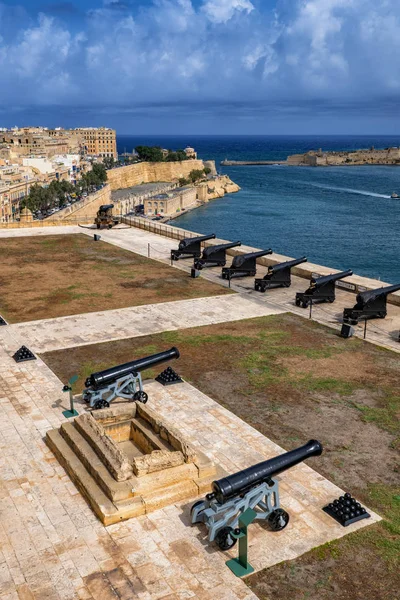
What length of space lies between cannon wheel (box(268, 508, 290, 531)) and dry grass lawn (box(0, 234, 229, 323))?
11.3 meters

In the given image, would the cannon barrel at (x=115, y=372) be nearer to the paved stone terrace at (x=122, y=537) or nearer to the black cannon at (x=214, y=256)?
the paved stone terrace at (x=122, y=537)

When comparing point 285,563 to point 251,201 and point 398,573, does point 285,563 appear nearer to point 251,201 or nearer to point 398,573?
point 398,573

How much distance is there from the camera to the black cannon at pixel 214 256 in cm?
2395

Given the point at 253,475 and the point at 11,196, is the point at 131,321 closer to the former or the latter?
the point at 253,475

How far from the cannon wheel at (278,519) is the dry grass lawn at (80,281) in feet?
37.1

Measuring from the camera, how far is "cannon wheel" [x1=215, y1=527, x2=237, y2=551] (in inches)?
288

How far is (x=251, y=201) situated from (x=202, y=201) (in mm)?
8501

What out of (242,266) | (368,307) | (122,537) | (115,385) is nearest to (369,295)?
(368,307)

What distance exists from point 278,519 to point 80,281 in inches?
616

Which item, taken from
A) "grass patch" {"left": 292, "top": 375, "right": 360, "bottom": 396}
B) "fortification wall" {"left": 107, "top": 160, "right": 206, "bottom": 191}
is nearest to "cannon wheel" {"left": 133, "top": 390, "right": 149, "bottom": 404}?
"grass patch" {"left": 292, "top": 375, "right": 360, "bottom": 396}

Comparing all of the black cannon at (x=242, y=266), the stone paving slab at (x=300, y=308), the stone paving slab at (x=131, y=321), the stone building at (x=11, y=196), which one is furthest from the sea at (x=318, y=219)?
the stone paving slab at (x=131, y=321)

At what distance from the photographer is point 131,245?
28.9 metres

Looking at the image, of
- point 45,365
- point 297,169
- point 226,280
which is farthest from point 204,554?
point 297,169

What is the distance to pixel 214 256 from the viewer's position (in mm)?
24156
